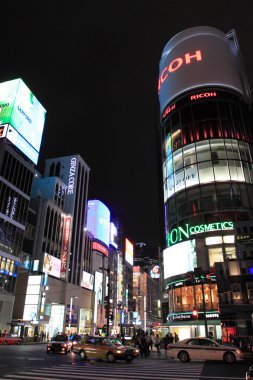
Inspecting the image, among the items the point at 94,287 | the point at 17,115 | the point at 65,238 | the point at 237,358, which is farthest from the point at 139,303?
the point at 237,358

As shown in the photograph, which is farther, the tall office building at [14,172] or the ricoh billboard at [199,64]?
the ricoh billboard at [199,64]

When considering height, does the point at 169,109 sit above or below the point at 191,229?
above

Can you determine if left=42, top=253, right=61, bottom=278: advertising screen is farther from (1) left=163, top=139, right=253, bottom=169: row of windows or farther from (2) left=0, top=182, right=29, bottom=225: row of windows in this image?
(1) left=163, top=139, right=253, bottom=169: row of windows

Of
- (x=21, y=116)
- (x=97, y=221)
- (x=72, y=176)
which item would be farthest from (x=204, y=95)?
(x=97, y=221)

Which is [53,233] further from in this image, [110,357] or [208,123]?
[110,357]

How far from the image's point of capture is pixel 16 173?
60344 mm

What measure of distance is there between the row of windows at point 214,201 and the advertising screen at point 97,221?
57.6 meters

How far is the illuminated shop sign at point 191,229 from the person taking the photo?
143 feet

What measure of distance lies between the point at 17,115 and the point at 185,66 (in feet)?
110

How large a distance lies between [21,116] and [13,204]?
1865cm

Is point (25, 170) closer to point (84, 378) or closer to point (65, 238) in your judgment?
point (65, 238)

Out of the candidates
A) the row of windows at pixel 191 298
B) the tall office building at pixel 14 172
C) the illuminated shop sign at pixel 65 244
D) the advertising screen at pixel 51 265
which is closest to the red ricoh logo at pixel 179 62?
the tall office building at pixel 14 172

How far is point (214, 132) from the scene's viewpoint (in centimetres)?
5094

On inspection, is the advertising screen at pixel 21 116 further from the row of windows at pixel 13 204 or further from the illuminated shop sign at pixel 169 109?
the illuminated shop sign at pixel 169 109
